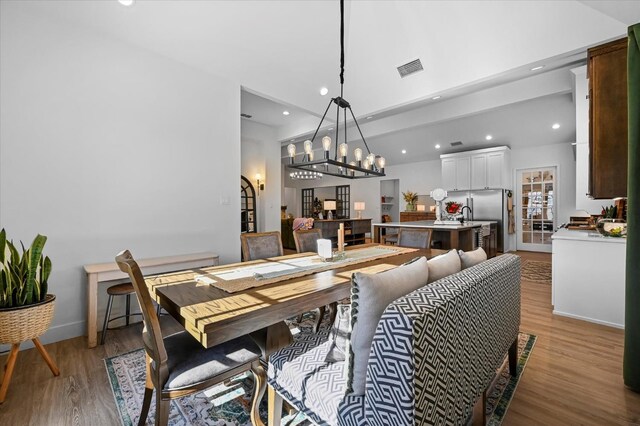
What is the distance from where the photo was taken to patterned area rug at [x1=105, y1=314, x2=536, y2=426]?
1551mm

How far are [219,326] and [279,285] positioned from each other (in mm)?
557

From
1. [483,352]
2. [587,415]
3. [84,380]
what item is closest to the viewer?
[483,352]

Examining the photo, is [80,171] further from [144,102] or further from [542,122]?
[542,122]

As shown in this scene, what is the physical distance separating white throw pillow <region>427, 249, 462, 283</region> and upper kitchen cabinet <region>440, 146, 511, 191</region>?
21.7 ft

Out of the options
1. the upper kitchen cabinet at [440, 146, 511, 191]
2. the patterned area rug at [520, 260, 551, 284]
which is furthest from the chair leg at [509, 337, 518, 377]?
Answer: the upper kitchen cabinet at [440, 146, 511, 191]

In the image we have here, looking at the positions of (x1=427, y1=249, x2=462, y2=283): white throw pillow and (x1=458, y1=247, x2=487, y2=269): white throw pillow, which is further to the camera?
(x1=458, y1=247, x2=487, y2=269): white throw pillow

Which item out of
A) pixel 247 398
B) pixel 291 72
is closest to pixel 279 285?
pixel 247 398

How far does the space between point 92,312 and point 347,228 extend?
5607 millimetres

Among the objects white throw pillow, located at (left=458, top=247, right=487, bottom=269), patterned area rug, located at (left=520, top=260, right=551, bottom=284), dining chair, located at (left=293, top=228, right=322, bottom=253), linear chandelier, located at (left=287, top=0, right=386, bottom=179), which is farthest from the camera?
patterned area rug, located at (left=520, top=260, right=551, bottom=284)

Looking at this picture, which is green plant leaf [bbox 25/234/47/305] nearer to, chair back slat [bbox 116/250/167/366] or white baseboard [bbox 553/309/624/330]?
chair back slat [bbox 116/250/167/366]

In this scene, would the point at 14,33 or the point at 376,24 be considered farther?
the point at 376,24

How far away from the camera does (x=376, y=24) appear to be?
12.0ft

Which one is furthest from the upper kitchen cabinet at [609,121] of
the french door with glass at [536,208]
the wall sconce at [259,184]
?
the french door with glass at [536,208]

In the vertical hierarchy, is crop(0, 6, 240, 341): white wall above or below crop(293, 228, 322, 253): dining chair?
above
